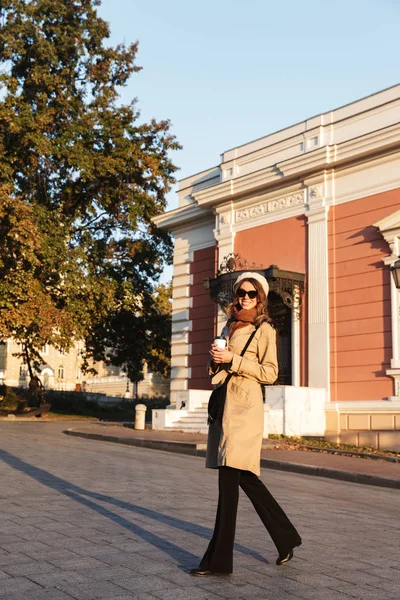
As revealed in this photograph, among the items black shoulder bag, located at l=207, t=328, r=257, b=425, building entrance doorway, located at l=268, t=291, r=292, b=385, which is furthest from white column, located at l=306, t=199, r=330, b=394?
black shoulder bag, located at l=207, t=328, r=257, b=425

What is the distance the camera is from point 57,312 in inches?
951

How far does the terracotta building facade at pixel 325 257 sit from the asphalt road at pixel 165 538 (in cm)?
682

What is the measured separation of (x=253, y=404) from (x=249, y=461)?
0.37 m

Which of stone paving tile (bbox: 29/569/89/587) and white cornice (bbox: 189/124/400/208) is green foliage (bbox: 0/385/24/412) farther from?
stone paving tile (bbox: 29/569/89/587)

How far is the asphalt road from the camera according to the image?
13.9ft

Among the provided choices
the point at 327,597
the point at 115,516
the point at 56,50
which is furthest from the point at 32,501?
the point at 56,50

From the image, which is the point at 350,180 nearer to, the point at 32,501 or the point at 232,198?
the point at 232,198

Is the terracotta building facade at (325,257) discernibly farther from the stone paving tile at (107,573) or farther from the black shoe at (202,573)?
the stone paving tile at (107,573)

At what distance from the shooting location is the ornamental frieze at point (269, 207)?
64.9 feet

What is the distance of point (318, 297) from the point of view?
61.9 feet

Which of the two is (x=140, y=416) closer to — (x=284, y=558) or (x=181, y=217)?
(x=181, y=217)

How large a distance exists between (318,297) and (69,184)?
13073 millimetres

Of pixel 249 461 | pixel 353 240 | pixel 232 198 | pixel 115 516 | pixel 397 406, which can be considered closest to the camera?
pixel 249 461

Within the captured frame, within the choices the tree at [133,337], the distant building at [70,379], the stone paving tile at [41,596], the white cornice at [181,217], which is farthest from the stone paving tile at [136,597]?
the distant building at [70,379]
